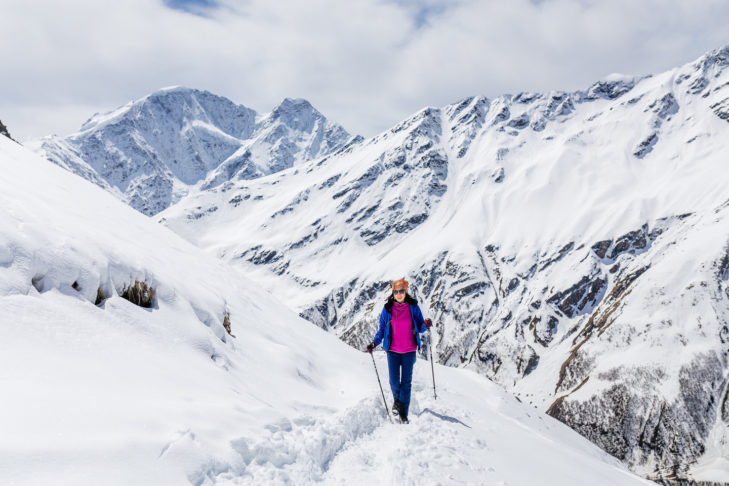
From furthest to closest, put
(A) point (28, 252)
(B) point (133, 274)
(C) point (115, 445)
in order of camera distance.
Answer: (B) point (133, 274) < (A) point (28, 252) < (C) point (115, 445)

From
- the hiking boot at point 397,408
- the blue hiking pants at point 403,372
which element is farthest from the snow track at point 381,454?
the blue hiking pants at point 403,372

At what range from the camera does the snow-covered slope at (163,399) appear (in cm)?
539

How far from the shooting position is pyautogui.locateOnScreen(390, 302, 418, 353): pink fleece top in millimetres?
10734

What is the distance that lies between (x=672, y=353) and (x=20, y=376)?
199 m

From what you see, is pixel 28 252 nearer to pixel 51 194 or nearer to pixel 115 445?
pixel 115 445

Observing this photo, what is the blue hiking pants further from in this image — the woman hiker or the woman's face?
the woman's face

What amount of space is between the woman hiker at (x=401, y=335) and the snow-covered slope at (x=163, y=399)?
779 mm

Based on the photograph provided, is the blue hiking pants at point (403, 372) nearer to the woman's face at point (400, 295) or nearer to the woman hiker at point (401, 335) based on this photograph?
the woman hiker at point (401, 335)

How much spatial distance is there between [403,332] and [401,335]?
0.30 feet

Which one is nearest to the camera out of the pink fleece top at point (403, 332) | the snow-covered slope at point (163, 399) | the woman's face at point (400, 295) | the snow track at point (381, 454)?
the snow-covered slope at point (163, 399)

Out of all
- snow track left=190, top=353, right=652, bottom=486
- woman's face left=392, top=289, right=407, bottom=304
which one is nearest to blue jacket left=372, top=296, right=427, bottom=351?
woman's face left=392, top=289, right=407, bottom=304

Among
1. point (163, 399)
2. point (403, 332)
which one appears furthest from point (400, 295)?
point (163, 399)

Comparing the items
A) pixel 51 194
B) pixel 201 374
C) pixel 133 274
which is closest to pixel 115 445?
pixel 201 374

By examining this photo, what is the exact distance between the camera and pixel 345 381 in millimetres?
14406
